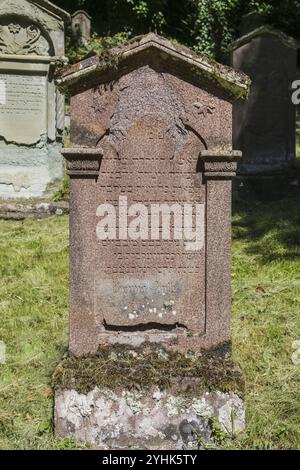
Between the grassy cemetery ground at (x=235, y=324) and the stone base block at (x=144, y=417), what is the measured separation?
124 millimetres

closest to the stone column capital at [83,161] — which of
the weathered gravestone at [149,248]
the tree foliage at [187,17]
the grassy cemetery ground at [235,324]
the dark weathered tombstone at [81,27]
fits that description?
the weathered gravestone at [149,248]

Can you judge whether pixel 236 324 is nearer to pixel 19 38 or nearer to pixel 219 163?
pixel 219 163

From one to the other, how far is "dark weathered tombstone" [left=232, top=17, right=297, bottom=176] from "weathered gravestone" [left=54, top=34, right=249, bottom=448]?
20.9 ft

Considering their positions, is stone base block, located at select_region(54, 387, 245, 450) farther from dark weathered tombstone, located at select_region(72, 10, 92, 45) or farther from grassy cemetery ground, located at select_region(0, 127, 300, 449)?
dark weathered tombstone, located at select_region(72, 10, 92, 45)

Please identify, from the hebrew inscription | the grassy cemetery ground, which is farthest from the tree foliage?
the grassy cemetery ground

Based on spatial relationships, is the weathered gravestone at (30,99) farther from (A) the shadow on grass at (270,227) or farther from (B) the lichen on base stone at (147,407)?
(B) the lichen on base stone at (147,407)

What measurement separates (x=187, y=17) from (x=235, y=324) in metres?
15.5

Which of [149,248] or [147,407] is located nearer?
[147,407]

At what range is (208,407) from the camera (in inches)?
140

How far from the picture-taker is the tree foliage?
→ 699 inches

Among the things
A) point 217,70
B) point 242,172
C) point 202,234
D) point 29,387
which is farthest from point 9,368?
point 242,172

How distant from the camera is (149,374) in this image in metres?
3.59

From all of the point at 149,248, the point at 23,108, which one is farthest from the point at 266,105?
the point at 149,248
